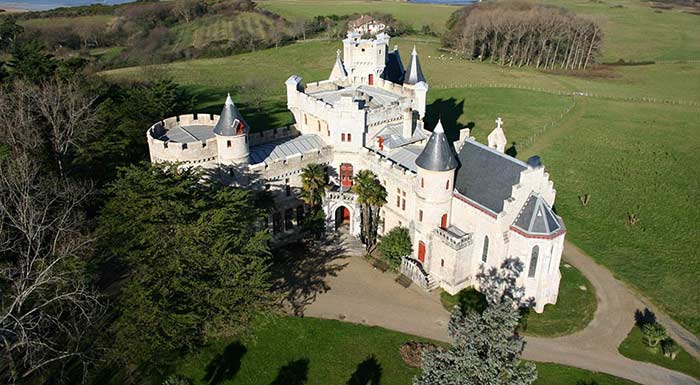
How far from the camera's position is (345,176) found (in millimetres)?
47469

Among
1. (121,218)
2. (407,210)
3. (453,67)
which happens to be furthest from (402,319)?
(453,67)

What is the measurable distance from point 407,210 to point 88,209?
97.1ft

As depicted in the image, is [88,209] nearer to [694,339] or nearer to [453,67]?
[694,339]

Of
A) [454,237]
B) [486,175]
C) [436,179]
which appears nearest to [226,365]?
[454,237]

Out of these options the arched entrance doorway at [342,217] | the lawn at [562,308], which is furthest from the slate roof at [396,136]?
the lawn at [562,308]

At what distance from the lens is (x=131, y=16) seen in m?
140

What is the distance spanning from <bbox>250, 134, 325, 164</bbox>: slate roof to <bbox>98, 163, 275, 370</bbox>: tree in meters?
10.2

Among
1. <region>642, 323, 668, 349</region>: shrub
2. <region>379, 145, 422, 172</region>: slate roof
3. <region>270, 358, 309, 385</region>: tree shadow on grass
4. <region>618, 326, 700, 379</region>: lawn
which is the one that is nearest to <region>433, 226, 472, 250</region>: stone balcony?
<region>379, 145, 422, 172</region>: slate roof

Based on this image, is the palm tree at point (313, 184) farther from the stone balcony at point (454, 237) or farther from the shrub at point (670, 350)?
the shrub at point (670, 350)

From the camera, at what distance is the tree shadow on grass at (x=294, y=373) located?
32562 millimetres

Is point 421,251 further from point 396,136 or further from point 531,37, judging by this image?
point 531,37

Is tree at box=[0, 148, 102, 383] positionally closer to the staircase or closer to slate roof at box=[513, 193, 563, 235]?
→ the staircase

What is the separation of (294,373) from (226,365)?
15.2 ft

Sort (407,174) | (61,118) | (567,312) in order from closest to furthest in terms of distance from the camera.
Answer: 1. (567,312)
2. (407,174)
3. (61,118)
